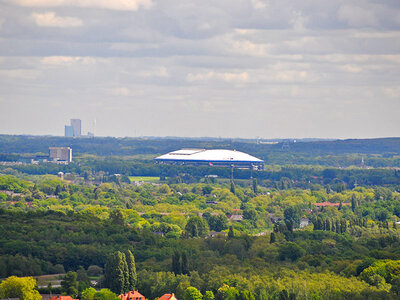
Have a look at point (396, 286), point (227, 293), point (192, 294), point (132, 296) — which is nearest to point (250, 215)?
point (132, 296)

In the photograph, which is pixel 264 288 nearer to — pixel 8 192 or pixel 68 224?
pixel 68 224

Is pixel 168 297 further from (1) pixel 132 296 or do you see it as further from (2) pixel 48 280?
(2) pixel 48 280

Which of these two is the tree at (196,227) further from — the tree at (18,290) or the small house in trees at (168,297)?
the tree at (18,290)

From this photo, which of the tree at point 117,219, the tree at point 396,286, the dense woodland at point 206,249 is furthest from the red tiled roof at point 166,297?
the tree at point 117,219

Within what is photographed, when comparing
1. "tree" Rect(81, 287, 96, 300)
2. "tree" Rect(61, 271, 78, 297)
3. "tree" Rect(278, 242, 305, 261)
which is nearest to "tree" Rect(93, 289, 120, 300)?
"tree" Rect(81, 287, 96, 300)

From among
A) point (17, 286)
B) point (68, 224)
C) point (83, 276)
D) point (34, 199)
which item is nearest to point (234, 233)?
point (68, 224)

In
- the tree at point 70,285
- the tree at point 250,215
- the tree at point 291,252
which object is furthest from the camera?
the tree at point 250,215
